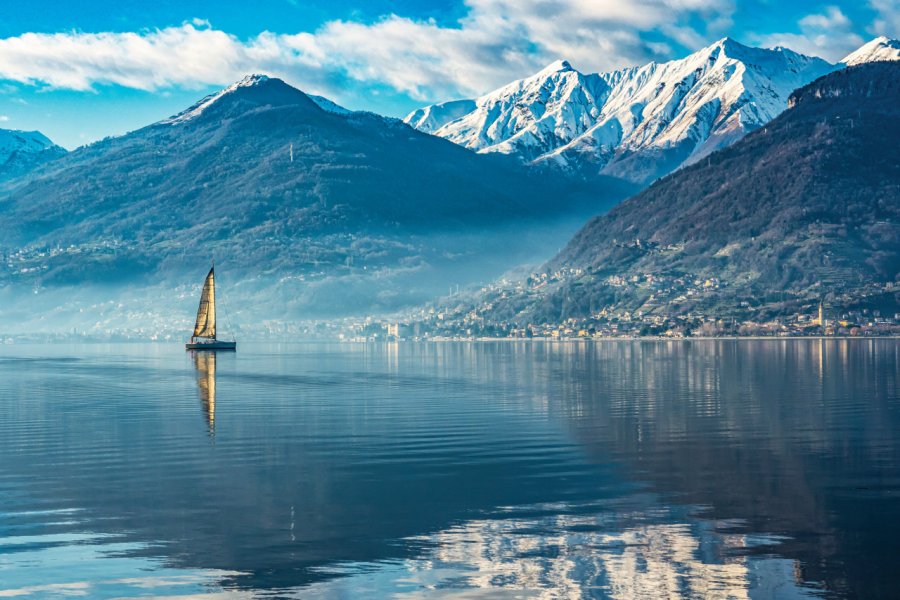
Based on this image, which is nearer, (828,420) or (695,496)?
(695,496)

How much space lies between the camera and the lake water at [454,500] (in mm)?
40062

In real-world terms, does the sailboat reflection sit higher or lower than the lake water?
higher

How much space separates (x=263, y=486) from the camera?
59.4 metres

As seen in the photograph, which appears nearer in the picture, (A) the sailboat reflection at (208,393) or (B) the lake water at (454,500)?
(B) the lake water at (454,500)

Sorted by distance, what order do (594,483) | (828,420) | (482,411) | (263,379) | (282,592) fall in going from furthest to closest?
(263,379) < (482,411) < (828,420) < (594,483) < (282,592)

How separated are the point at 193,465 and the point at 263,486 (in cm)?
1032

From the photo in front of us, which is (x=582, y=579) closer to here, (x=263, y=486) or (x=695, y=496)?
(x=695, y=496)

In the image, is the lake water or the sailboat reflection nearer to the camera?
the lake water

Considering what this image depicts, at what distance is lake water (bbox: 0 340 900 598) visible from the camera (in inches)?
1577

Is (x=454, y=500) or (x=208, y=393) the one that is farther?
(x=208, y=393)

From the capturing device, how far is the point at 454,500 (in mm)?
54750

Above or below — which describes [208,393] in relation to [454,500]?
above

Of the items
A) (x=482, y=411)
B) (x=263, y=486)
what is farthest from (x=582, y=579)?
(x=482, y=411)

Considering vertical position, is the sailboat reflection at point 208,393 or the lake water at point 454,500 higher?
the sailboat reflection at point 208,393
